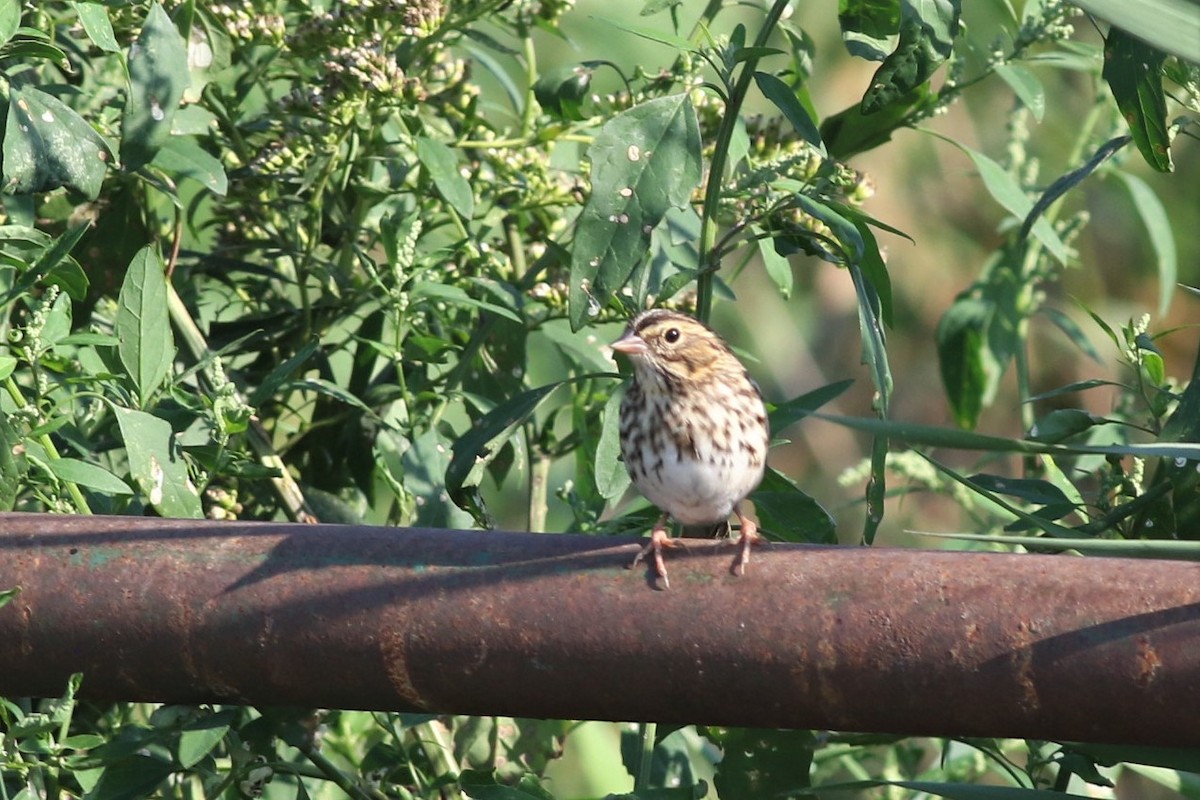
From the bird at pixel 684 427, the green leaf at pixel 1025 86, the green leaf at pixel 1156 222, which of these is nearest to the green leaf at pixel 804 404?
the bird at pixel 684 427

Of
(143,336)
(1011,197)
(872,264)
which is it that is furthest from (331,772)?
(1011,197)

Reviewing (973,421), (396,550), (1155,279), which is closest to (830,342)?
(1155,279)

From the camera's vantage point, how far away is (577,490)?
327 cm

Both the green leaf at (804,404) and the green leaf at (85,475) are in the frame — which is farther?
the green leaf at (804,404)

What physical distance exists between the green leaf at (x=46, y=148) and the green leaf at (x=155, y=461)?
0.37 m

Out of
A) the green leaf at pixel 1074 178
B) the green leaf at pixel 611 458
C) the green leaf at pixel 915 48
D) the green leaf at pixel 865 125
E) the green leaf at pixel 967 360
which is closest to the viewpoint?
A: the green leaf at pixel 915 48

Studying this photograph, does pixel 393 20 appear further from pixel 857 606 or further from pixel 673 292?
pixel 857 606

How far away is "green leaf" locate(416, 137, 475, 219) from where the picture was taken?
9.58 feet

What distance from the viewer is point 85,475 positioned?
2410 millimetres

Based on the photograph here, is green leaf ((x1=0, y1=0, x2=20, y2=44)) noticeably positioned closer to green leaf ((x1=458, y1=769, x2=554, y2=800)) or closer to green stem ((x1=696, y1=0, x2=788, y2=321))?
green stem ((x1=696, y1=0, x2=788, y2=321))

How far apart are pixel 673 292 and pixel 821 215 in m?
0.27

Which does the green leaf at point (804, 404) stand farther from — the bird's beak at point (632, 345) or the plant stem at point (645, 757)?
the plant stem at point (645, 757)

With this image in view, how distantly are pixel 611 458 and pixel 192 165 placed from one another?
88cm

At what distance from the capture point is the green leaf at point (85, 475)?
2.40 metres
